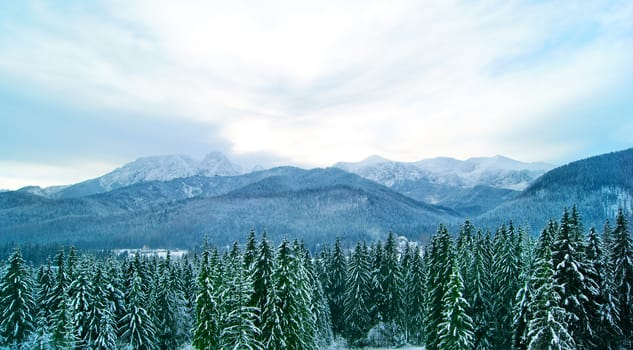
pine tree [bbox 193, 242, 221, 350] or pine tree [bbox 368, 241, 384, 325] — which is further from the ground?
pine tree [bbox 193, 242, 221, 350]

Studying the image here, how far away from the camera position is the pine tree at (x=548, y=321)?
29328 mm

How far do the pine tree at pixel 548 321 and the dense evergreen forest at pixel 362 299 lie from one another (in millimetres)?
95

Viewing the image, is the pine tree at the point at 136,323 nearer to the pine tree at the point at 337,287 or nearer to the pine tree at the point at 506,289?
the pine tree at the point at 337,287

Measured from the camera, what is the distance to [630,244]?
3572cm

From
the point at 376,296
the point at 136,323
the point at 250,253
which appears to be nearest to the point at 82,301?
the point at 136,323

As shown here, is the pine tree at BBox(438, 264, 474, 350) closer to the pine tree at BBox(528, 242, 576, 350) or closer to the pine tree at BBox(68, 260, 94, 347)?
the pine tree at BBox(528, 242, 576, 350)

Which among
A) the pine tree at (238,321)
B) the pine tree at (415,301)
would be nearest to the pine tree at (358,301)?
the pine tree at (415,301)

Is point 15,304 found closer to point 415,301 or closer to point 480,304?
point 415,301

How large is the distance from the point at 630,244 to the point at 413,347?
3285cm

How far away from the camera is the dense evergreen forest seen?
3161cm

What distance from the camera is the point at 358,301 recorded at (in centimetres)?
5659

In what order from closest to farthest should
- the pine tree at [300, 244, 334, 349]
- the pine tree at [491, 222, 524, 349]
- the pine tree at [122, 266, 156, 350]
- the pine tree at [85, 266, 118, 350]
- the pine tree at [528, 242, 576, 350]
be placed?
the pine tree at [528, 242, 576, 350], the pine tree at [85, 266, 118, 350], the pine tree at [491, 222, 524, 349], the pine tree at [122, 266, 156, 350], the pine tree at [300, 244, 334, 349]

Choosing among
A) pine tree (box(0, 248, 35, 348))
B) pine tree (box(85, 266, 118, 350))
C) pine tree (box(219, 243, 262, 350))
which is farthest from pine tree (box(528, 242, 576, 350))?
pine tree (box(0, 248, 35, 348))

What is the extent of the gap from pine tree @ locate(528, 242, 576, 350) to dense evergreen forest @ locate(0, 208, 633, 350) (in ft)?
0.31
